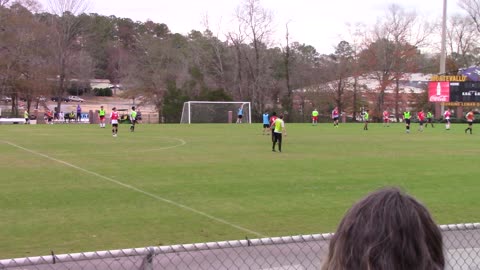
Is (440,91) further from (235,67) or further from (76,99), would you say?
(76,99)

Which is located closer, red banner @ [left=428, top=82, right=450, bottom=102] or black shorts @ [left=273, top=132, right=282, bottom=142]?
black shorts @ [left=273, top=132, right=282, bottom=142]

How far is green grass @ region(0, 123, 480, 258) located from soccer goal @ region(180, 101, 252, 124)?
3429 cm

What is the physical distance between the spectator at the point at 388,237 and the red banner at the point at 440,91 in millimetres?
55883

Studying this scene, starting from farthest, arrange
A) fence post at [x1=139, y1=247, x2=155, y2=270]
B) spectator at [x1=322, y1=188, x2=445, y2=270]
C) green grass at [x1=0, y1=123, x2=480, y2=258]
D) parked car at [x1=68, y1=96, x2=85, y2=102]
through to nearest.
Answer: parked car at [x1=68, y1=96, x2=85, y2=102], green grass at [x1=0, y1=123, x2=480, y2=258], fence post at [x1=139, y1=247, x2=155, y2=270], spectator at [x1=322, y1=188, x2=445, y2=270]

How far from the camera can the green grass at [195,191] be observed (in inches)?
368

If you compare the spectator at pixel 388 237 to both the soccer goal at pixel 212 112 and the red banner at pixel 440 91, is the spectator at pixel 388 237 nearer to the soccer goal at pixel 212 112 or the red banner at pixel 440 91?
the red banner at pixel 440 91

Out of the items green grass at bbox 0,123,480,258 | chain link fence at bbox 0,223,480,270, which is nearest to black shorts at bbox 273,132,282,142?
green grass at bbox 0,123,480,258

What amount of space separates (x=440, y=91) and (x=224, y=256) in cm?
5381

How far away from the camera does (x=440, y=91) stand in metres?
54.6

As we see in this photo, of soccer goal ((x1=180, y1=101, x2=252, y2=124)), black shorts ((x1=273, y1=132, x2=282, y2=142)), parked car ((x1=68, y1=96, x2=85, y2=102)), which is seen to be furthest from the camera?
parked car ((x1=68, y1=96, x2=85, y2=102))

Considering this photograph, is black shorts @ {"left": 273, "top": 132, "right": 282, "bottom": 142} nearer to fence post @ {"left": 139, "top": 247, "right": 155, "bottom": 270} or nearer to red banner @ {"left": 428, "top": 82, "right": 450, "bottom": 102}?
fence post @ {"left": 139, "top": 247, "right": 155, "bottom": 270}

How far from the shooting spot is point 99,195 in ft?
42.1

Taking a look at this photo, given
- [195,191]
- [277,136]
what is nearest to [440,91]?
[277,136]

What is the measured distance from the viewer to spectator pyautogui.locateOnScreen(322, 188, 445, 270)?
66.4 inches
